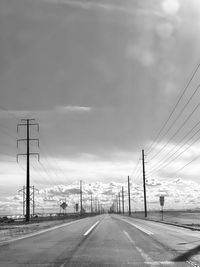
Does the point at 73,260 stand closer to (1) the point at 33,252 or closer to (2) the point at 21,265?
(2) the point at 21,265

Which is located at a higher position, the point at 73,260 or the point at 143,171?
the point at 143,171

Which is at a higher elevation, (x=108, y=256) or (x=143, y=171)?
(x=143, y=171)

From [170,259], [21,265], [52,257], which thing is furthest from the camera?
[52,257]

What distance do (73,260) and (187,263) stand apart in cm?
357

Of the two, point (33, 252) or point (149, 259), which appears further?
point (33, 252)

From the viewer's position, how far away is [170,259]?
14547mm

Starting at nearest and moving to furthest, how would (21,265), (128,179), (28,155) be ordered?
(21,265), (28,155), (128,179)

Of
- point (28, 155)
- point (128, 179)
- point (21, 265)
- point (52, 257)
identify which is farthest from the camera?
point (128, 179)

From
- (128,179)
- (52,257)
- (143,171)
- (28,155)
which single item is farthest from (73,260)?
(128,179)

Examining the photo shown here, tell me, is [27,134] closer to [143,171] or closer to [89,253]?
[143,171]

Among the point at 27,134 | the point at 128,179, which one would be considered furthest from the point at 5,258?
the point at 128,179

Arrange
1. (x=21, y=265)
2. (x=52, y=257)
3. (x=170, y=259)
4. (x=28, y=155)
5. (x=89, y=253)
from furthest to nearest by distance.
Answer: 1. (x=28, y=155)
2. (x=89, y=253)
3. (x=52, y=257)
4. (x=170, y=259)
5. (x=21, y=265)

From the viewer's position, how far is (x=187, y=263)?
44.3ft

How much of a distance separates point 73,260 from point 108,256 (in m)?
1.72
